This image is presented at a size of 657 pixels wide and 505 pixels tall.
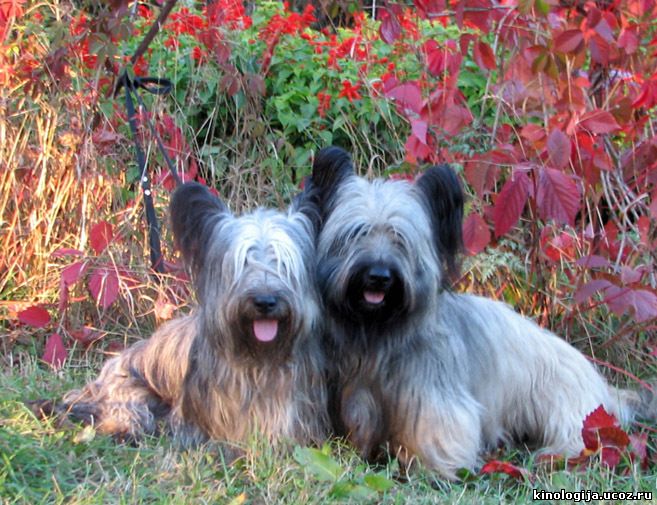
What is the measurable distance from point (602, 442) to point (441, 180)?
134cm

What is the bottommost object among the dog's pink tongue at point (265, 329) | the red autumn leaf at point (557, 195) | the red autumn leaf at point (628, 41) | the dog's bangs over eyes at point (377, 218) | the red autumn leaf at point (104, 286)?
the red autumn leaf at point (104, 286)

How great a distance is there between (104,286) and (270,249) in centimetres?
200

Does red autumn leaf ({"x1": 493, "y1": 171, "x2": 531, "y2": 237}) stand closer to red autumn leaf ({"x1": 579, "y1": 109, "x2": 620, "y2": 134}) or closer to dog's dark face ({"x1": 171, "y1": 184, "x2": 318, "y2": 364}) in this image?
red autumn leaf ({"x1": 579, "y1": 109, "x2": 620, "y2": 134})

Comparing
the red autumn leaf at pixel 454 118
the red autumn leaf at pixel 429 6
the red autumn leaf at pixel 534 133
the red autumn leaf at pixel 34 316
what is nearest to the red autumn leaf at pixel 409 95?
the red autumn leaf at pixel 454 118

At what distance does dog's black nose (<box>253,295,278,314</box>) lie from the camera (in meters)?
3.96

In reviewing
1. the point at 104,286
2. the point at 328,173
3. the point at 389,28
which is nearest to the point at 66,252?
the point at 104,286

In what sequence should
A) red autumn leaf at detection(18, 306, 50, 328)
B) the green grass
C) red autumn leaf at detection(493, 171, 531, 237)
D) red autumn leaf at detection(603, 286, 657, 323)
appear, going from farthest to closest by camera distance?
1. red autumn leaf at detection(18, 306, 50, 328)
2. red autumn leaf at detection(603, 286, 657, 323)
3. red autumn leaf at detection(493, 171, 531, 237)
4. the green grass

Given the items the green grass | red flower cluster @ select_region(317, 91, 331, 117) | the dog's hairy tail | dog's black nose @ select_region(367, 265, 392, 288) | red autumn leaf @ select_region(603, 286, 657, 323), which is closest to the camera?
the green grass

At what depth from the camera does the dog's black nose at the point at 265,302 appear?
396cm

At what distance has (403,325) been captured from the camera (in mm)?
4188

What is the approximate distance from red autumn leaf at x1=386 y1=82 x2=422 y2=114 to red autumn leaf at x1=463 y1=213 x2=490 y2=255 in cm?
62

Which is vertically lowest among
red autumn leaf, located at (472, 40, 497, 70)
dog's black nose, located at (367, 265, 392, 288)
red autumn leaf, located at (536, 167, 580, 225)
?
dog's black nose, located at (367, 265, 392, 288)

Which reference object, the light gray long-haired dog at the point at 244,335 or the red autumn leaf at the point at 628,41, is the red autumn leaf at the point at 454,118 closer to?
the red autumn leaf at the point at 628,41

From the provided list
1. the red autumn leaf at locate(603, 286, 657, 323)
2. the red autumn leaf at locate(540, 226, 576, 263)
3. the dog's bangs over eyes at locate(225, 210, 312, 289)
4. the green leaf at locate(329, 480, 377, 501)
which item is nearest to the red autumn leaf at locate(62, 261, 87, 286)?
the dog's bangs over eyes at locate(225, 210, 312, 289)
